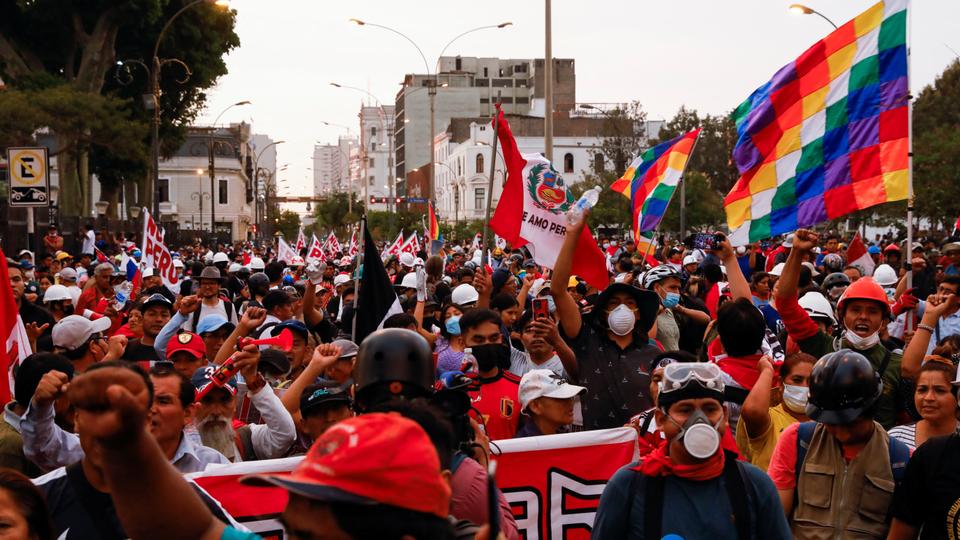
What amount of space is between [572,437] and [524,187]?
192 inches

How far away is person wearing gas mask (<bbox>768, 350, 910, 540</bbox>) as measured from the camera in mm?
4039

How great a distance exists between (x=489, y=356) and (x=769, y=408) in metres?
1.73

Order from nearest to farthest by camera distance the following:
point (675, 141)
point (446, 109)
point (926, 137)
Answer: point (675, 141)
point (926, 137)
point (446, 109)

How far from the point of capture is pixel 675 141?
13219 mm

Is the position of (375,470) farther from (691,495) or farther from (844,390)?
(844,390)

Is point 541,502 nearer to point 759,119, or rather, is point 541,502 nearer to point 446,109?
point 759,119

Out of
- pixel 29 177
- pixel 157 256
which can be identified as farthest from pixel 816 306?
pixel 29 177

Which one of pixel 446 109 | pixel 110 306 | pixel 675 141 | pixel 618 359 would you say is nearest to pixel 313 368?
pixel 618 359

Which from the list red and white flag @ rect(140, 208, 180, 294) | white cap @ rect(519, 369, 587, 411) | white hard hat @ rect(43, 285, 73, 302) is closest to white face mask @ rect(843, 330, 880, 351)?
white cap @ rect(519, 369, 587, 411)

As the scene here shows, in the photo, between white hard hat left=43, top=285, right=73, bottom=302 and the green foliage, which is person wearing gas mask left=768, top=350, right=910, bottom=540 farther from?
the green foliage

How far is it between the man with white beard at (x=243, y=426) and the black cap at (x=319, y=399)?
98 mm

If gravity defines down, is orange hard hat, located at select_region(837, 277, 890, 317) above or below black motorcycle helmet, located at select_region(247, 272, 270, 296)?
above

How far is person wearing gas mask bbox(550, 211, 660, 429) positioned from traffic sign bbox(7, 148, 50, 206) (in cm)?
1016

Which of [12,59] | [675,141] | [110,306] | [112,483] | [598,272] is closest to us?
[112,483]
